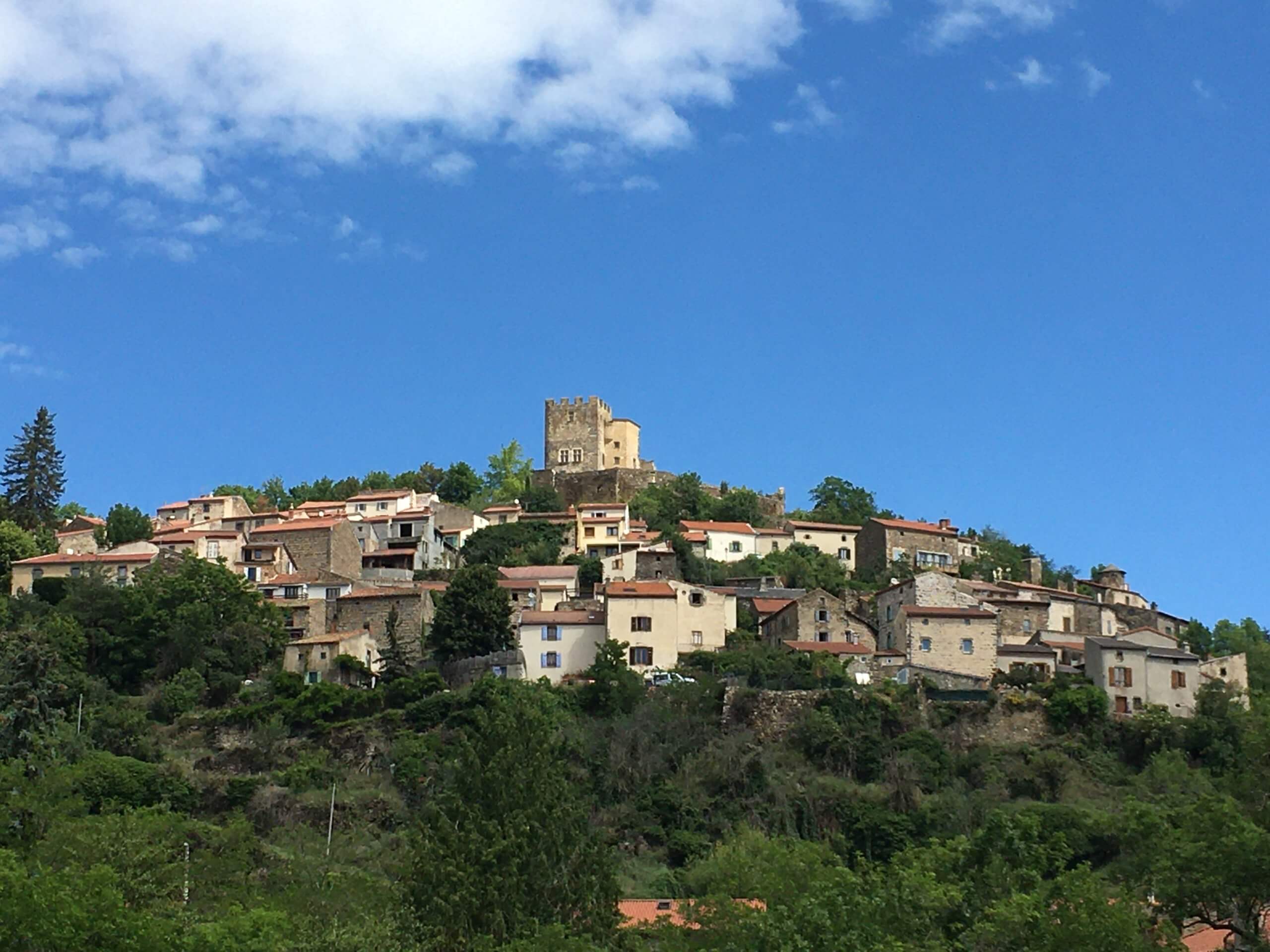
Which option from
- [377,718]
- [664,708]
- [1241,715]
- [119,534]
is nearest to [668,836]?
[664,708]

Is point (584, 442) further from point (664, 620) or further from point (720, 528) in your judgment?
point (664, 620)

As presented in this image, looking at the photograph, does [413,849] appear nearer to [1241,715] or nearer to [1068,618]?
[1241,715]

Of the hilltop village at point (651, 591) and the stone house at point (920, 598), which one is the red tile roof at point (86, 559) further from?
the stone house at point (920, 598)

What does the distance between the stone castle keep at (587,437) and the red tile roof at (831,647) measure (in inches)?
1689

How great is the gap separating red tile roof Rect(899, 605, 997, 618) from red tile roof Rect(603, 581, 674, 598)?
9.71m

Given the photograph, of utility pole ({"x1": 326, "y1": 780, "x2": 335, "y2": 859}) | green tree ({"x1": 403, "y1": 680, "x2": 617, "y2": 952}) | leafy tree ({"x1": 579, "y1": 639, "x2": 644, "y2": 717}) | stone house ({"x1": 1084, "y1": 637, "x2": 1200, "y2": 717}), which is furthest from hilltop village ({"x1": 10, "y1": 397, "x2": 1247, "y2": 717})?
green tree ({"x1": 403, "y1": 680, "x2": 617, "y2": 952})

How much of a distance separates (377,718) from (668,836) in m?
13.1

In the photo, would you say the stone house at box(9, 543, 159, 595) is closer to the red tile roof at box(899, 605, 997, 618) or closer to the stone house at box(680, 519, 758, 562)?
the stone house at box(680, 519, 758, 562)

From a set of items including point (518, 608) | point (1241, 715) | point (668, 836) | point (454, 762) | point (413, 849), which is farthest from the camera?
point (518, 608)

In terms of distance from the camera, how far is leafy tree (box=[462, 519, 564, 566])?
9112cm

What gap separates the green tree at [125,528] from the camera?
92250 mm

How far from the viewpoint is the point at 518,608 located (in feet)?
263

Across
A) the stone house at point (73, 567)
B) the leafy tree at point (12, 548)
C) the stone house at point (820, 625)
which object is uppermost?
the leafy tree at point (12, 548)

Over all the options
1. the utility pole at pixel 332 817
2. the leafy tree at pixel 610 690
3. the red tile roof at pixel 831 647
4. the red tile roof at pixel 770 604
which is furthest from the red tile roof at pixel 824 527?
the utility pole at pixel 332 817
